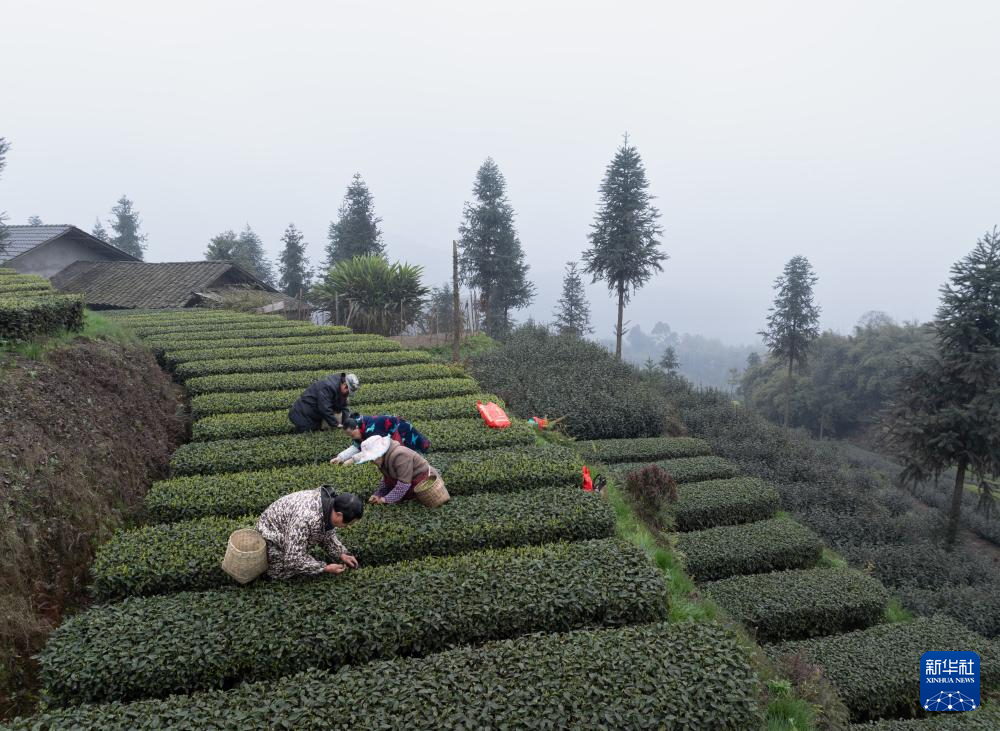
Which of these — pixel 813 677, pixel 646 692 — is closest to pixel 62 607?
pixel 646 692

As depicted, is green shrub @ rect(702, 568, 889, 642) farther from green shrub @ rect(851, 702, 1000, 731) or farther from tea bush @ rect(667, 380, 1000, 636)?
tea bush @ rect(667, 380, 1000, 636)

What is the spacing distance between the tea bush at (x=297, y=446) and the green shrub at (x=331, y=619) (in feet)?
11.2

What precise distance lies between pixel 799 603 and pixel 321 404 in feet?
31.2

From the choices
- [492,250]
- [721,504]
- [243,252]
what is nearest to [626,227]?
[492,250]

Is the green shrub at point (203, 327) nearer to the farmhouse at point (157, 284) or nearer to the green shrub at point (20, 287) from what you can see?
the green shrub at point (20, 287)

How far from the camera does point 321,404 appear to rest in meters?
10.1

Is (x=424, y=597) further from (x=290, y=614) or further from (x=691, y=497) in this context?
(x=691, y=497)

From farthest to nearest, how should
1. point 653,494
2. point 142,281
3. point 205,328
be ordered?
point 142,281 → point 205,328 → point 653,494

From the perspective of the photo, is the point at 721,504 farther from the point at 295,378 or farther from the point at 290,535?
the point at 295,378

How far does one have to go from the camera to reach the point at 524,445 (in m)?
10.6

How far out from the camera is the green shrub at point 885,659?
8.12 metres

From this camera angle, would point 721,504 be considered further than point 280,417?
Yes

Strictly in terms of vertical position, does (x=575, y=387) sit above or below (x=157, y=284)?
below

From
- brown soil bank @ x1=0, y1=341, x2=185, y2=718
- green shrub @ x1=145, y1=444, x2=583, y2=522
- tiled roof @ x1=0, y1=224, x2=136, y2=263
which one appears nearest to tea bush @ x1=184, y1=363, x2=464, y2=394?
brown soil bank @ x1=0, y1=341, x2=185, y2=718
